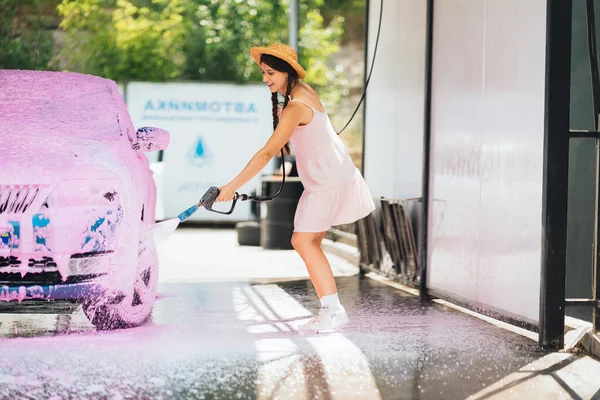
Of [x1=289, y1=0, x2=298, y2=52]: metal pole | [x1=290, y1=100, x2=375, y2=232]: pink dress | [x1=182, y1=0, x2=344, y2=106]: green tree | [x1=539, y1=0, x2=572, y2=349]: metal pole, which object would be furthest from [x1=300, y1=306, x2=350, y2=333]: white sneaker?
[x1=182, y1=0, x2=344, y2=106]: green tree

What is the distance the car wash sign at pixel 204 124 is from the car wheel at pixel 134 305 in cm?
1736

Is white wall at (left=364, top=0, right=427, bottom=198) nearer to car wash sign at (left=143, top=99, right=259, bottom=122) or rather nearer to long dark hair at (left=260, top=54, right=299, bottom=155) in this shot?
long dark hair at (left=260, top=54, right=299, bottom=155)

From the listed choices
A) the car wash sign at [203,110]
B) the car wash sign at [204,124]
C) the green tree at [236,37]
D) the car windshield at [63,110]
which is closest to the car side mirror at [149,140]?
the car windshield at [63,110]

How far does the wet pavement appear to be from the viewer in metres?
5.97

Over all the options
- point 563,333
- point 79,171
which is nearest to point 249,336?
point 79,171

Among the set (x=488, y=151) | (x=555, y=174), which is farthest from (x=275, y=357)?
(x=488, y=151)

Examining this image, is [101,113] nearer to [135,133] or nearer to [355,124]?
[135,133]

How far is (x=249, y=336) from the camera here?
793 centimetres

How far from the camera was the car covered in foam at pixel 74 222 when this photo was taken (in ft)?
24.2

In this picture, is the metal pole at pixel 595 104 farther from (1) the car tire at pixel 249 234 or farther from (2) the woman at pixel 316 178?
(1) the car tire at pixel 249 234

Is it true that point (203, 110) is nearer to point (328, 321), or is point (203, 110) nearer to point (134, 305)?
point (134, 305)

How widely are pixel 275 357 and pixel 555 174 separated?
2.28 meters

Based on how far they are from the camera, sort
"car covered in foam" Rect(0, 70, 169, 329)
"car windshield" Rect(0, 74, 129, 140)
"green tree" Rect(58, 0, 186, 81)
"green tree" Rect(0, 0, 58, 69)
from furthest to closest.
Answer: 1. "green tree" Rect(58, 0, 186, 81)
2. "green tree" Rect(0, 0, 58, 69)
3. "car windshield" Rect(0, 74, 129, 140)
4. "car covered in foam" Rect(0, 70, 169, 329)

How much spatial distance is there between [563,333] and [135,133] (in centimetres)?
373
